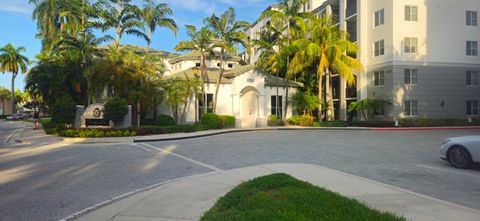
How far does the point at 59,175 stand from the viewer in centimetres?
888

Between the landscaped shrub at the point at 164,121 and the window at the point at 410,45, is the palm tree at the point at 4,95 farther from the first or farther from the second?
the window at the point at 410,45

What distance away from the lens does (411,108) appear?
32.1m

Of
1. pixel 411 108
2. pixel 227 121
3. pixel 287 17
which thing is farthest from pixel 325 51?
pixel 227 121

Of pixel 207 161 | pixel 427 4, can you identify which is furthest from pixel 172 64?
pixel 207 161

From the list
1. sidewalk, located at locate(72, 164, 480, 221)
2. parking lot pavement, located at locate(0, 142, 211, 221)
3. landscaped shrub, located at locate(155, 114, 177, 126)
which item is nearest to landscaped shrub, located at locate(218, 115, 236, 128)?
landscaped shrub, located at locate(155, 114, 177, 126)

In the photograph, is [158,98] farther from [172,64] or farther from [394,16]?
[394,16]

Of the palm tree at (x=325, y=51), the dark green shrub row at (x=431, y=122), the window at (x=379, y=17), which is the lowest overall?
the dark green shrub row at (x=431, y=122)

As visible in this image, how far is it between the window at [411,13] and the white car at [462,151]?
83.8 feet

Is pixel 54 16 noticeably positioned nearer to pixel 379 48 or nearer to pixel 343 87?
Answer: pixel 343 87

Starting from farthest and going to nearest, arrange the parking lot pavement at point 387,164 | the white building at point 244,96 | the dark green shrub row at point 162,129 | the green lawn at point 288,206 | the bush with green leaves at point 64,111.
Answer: the white building at point 244,96, the bush with green leaves at point 64,111, the dark green shrub row at point 162,129, the parking lot pavement at point 387,164, the green lawn at point 288,206

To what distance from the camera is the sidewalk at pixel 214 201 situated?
16.8 ft

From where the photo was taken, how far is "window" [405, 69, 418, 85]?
32.0 metres

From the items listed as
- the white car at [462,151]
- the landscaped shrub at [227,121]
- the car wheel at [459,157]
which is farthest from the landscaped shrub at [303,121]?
the car wheel at [459,157]

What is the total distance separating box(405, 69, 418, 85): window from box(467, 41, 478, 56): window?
6743 mm
